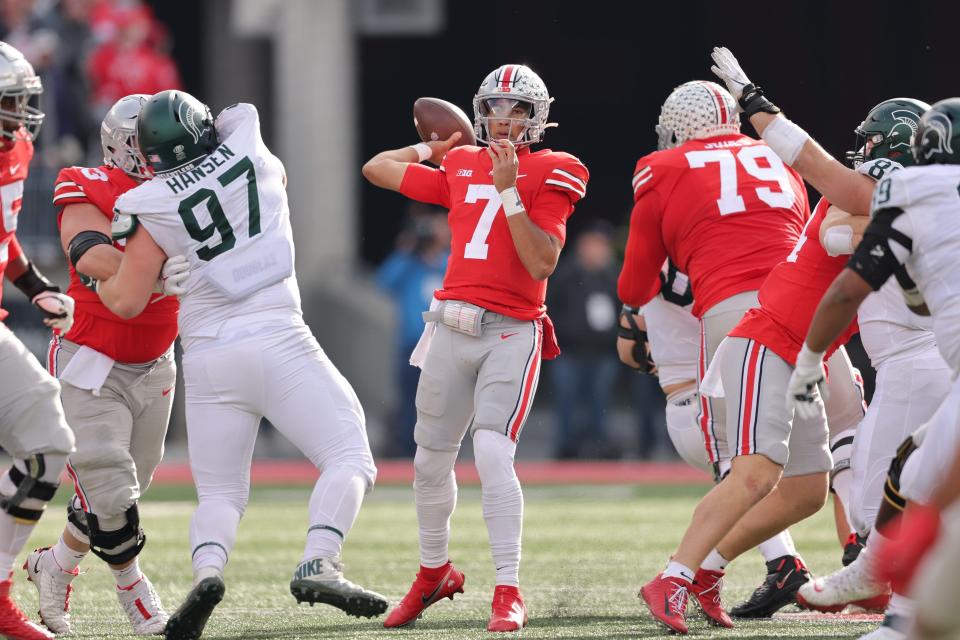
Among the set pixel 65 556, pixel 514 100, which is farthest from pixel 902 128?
pixel 65 556

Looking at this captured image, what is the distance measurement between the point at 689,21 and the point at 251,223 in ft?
44.3

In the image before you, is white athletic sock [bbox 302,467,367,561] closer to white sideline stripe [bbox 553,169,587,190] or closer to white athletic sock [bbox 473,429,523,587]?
white athletic sock [bbox 473,429,523,587]

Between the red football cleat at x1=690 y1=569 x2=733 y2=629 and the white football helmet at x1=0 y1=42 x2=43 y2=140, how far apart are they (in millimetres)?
2688

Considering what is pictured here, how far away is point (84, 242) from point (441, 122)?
61.3 inches

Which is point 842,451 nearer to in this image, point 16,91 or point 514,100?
point 514,100

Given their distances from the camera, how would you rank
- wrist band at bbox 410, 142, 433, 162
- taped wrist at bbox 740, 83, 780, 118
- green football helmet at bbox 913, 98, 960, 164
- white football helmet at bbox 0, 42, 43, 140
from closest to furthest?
green football helmet at bbox 913, 98, 960, 164 → white football helmet at bbox 0, 42, 43, 140 → taped wrist at bbox 740, 83, 780, 118 → wrist band at bbox 410, 142, 433, 162

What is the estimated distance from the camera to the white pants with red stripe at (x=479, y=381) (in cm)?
555

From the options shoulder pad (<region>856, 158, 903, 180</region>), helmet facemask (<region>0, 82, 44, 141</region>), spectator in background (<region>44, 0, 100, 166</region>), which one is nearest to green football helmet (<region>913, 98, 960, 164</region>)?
shoulder pad (<region>856, 158, 903, 180</region>)

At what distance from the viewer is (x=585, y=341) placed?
1350 centimetres

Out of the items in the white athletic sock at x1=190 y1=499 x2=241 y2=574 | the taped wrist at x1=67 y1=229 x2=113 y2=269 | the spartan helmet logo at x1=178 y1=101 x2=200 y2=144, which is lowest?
the white athletic sock at x1=190 y1=499 x2=241 y2=574

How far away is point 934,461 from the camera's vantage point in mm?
4312

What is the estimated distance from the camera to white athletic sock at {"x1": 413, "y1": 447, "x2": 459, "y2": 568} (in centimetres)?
575

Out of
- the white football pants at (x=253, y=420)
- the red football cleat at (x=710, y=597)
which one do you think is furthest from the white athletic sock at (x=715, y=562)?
the white football pants at (x=253, y=420)

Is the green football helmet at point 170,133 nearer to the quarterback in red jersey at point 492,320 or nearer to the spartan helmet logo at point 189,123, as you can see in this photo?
the spartan helmet logo at point 189,123
